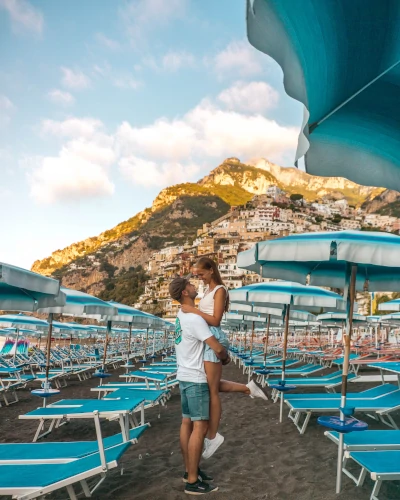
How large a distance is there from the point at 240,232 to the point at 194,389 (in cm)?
11193

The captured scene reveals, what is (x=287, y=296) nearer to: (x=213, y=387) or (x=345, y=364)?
(x=345, y=364)

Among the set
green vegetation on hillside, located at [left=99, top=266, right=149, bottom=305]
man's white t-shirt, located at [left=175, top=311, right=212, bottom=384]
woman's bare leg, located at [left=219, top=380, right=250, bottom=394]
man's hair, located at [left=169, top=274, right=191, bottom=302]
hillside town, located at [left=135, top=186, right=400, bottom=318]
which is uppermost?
hillside town, located at [left=135, top=186, right=400, bottom=318]

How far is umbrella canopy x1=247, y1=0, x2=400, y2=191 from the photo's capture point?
150 centimetres

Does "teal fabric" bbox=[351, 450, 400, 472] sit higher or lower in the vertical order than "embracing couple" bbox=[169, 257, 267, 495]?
lower

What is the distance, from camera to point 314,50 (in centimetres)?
160

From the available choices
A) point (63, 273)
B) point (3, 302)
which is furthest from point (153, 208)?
point (3, 302)

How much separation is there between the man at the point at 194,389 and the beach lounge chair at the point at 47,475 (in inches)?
21.1

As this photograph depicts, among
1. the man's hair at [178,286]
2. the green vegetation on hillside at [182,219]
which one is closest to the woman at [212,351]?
the man's hair at [178,286]

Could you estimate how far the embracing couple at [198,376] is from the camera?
312cm

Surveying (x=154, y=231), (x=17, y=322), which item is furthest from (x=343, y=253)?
(x=154, y=231)

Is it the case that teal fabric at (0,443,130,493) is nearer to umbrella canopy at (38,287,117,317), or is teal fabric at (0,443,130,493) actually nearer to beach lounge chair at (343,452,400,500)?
beach lounge chair at (343,452,400,500)

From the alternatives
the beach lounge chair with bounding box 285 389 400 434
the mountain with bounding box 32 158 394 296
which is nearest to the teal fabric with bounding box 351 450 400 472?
the beach lounge chair with bounding box 285 389 400 434

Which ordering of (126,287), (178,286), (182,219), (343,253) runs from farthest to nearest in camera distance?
(182,219)
(126,287)
(343,253)
(178,286)

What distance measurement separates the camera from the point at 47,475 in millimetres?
2703
